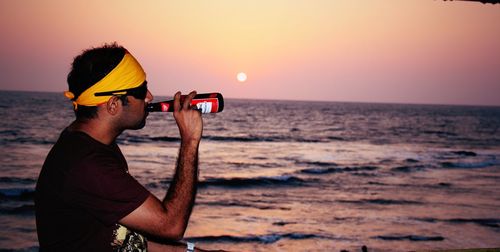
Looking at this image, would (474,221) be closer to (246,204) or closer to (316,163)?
(246,204)

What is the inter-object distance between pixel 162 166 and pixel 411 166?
12.2 metres

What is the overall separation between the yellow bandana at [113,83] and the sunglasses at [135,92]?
0.04 ft

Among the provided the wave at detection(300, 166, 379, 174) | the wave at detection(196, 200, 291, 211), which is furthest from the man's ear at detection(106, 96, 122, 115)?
the wave at detection(300, 166, 379, 174)

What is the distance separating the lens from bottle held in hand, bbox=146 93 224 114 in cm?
227

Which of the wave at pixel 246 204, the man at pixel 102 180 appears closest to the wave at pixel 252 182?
the wave at pixel 246 204

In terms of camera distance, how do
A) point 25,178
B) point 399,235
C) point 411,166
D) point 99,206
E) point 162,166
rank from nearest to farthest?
point 99,206 → point 399,235 → point 25,178 → point 162,166 → point 411,166

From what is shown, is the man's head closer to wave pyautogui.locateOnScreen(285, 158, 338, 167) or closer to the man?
the man

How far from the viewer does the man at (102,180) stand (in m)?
1.79

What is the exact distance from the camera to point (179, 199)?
6.32 feet

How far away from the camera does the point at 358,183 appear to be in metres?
18.4

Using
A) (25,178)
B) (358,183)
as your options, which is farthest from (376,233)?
(25,178)

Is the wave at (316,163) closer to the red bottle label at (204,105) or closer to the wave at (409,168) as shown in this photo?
the wave at (409,168)

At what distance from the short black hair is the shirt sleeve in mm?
318

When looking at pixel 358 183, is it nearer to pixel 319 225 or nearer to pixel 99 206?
pixel 319 225
